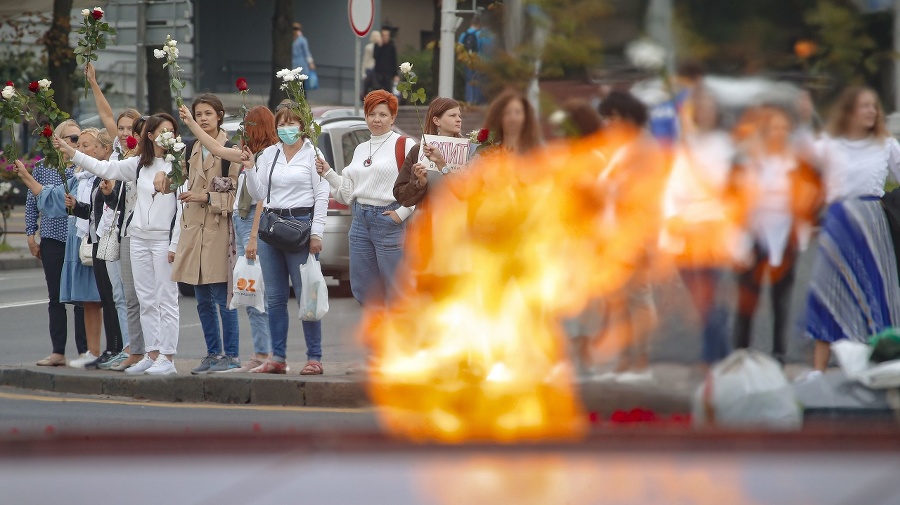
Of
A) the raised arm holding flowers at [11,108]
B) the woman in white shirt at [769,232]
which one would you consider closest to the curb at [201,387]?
the raised arm holding flowers at [11,108]

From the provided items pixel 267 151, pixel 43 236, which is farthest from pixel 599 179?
pixel 43 236

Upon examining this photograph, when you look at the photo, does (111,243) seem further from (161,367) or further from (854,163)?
(854,163)

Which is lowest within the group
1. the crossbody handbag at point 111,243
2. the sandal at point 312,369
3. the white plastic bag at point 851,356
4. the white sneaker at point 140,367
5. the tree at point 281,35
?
the white sneaker at point 140,367

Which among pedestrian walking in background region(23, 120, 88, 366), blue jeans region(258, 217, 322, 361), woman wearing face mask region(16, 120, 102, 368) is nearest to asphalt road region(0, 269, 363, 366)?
blue jeans region(258, 217, 322, 361)

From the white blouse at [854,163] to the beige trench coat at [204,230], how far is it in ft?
18.8

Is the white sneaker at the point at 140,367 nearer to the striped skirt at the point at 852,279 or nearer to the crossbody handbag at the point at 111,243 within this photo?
the crossbody handbag at the point at 111,243

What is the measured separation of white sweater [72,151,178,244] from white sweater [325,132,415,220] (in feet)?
3.78

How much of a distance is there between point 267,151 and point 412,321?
385 centimetres

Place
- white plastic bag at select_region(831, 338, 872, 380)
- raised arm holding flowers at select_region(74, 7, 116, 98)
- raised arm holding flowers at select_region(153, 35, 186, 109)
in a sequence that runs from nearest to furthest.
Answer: white plastic bag at select_region(831, 338, 872, 380)
raised arm holding flowers at select_region(74, 7, 116, 98)
raised arm holding flowers at select_region(153, 35, 186, 109)

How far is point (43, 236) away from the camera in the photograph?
30.1 ft

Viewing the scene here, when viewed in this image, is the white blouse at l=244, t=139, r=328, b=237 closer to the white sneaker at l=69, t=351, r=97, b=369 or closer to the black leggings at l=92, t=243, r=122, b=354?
the black leggings at l=92, t=243, r=122, b=354

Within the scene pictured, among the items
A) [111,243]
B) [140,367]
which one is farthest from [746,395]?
[111,243]

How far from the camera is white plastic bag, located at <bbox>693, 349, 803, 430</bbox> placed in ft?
8.81

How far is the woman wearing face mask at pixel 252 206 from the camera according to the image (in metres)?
8.14
